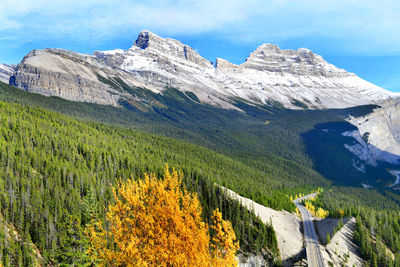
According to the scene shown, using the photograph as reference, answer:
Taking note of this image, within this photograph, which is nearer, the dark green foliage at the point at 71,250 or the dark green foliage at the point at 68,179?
the dark green foliage at the point at 71,250

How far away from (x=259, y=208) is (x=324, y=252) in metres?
29.3

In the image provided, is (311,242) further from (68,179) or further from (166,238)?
(68,179)

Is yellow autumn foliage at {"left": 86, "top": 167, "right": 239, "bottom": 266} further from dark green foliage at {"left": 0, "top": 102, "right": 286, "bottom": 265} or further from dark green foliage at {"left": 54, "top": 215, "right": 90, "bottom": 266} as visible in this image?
dark green foliage at {"left": 0, "top": 102, "right": 286, "bottom": 265}

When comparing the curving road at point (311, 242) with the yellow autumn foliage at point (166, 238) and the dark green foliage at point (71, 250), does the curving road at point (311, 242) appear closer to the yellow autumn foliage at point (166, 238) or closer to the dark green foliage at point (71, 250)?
the dark green foliage at point (71, 250)

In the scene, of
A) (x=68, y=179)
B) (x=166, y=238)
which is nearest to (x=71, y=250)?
(x=68, y=179)

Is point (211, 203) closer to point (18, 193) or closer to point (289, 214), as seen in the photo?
point (289, 214)

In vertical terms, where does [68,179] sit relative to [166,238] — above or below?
below

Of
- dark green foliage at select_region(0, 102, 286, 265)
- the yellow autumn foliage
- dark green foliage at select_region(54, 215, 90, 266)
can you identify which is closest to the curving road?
dark green foliage at select_region(0, 102, 286, 265)

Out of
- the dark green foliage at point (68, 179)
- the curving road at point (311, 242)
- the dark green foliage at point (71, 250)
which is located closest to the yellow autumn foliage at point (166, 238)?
the dark green foliage at point (71, 250)

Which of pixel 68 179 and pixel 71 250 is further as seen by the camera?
pixel 68 179

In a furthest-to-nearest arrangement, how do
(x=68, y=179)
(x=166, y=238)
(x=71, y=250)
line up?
(x=68, y=179) < (x=71, y=250) < (x=166, y=238)

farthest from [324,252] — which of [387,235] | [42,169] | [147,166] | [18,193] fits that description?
[42,169]

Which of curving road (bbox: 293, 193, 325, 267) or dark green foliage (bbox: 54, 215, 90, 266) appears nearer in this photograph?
dark green foliage (bbox: 54, 215, 90, 266)

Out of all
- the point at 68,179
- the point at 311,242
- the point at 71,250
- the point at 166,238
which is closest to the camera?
the point at 166,238
